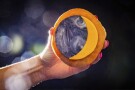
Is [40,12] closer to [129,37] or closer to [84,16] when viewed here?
[129,37]

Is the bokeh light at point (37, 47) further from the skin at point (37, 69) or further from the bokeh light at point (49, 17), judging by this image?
the skin at point (37, 69)

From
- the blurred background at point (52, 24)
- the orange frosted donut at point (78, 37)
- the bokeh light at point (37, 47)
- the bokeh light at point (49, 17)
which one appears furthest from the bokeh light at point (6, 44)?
the orange frosted donut at point (78, 37)

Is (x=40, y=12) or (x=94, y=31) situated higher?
(x=40, y=12)

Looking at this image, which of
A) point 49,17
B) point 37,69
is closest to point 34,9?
point 49,17

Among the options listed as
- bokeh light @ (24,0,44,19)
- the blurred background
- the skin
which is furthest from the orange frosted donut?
bokeh light @ (24,0,44,19)

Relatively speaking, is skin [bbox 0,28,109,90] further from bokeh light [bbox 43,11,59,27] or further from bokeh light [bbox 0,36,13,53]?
bokeh light [bbox 0,36,13,53]

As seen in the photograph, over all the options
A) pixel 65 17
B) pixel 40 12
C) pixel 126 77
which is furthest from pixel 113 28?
pixel 65 17

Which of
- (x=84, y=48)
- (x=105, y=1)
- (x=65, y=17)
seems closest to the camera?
(x=65, y=17)
